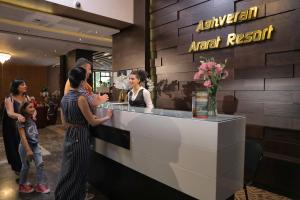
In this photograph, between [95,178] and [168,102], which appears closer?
[95,178]

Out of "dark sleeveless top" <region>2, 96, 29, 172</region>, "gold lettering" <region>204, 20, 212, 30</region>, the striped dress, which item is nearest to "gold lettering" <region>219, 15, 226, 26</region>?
"gold lettering" <region>204, 20, 212, 30</region>

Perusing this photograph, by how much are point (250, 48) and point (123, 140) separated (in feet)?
7.75

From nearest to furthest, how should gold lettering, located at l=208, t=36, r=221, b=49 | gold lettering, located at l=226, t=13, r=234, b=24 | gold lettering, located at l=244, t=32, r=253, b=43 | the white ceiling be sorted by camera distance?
gold lettering, located at l=244, t=32, r=253, b=43 → gold lettering, located at l=226, t=13, r=234, b=24 → gold lettering, located at l=208, t=36, r=221, b=49 → the white ceiling

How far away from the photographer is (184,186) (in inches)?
62.6

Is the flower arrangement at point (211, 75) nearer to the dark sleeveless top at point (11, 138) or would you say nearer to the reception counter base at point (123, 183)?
the reception counter base at point (123, 183)

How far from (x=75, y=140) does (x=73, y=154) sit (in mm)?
137

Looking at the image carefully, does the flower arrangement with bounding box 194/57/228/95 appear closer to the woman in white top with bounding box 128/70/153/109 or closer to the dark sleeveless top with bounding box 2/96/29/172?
the woman in white top with bounding box 128/70/153/109

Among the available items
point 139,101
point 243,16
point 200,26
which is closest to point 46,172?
point 139,101

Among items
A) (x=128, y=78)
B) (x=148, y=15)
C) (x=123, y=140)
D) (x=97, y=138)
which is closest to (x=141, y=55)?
(x=148, y=15)

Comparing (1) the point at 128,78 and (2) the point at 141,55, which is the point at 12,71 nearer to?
(2) the point at 141,55

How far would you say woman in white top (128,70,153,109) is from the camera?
2.85 metres

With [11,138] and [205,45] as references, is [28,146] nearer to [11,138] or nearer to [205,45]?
[11,138]

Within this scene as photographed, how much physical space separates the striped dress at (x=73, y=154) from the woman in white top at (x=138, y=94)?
0.93m

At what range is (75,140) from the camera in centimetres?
202
